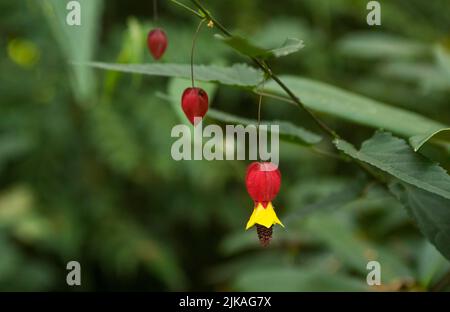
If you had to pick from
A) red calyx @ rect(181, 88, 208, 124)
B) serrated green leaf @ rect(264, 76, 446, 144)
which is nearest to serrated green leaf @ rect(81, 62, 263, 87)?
red calyx @ rect(181, 88, 208, 124)

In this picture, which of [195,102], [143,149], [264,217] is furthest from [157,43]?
[143,149]

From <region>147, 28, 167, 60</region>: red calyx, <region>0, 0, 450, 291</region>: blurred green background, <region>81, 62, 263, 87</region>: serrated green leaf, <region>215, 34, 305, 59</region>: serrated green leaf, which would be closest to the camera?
<region>215, 34, 305, 59</region>: serrated green leaf

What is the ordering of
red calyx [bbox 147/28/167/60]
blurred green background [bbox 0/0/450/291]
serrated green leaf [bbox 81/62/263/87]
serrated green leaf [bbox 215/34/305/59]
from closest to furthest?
serrated green leaf [bbox 215/34/305/59] → serrated green leaf [bbox 81/62/263/87] → red calyx [bbox 147/28/167/60] → blurred green background [bbox 0/0/450/291]

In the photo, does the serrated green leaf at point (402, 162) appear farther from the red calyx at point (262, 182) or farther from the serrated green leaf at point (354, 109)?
the serrated green leaf at point (354, 109)

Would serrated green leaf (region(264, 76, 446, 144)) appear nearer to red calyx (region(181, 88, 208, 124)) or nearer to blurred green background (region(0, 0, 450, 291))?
red calyx (region(181, 88, 208, 124))

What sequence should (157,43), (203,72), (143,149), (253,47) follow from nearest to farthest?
(253,47) → (203,72) → (157,43) → (143,149)

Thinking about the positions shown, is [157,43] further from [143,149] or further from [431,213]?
[143,149]

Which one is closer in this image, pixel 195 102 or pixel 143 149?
pixel 195 102
